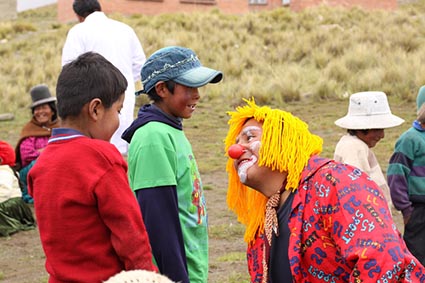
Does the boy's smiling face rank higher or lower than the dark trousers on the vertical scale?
higher

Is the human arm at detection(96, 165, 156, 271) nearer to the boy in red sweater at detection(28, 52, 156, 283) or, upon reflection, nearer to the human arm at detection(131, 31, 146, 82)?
the boy in red sweater at detection(28, 52, 156, 283)

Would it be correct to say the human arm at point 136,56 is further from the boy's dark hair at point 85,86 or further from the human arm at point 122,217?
the human arm at point 122,217

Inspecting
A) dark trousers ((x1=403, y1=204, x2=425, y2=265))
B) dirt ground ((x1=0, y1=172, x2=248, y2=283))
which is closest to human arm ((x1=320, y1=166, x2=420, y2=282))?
dark trousers ((x1=403, y1=204, x2=425, y2=265))

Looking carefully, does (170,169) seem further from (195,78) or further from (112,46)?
(112,46)

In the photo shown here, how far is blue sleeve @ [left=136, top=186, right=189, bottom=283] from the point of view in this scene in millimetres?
3637

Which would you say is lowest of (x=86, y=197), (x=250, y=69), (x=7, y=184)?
(x=250, y=69)

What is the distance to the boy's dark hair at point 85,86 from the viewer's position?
3.24 metres

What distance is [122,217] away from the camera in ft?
10.2

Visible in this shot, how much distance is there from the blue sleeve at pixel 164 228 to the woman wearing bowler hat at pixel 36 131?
6.31 metres

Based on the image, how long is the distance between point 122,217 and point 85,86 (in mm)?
566

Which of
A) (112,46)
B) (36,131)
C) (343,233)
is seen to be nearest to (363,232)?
(343,233)

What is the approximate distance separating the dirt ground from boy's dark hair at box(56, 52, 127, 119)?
3699 millimetres

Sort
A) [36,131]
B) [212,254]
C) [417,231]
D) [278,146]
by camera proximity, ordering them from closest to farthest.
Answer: [278,146] → [417,231] → [212,254] → [36,131]

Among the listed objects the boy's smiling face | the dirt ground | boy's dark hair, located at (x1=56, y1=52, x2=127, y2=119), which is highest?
boy's dark hair, located at (x1=56, y1=52, x2=127, y2=119)
